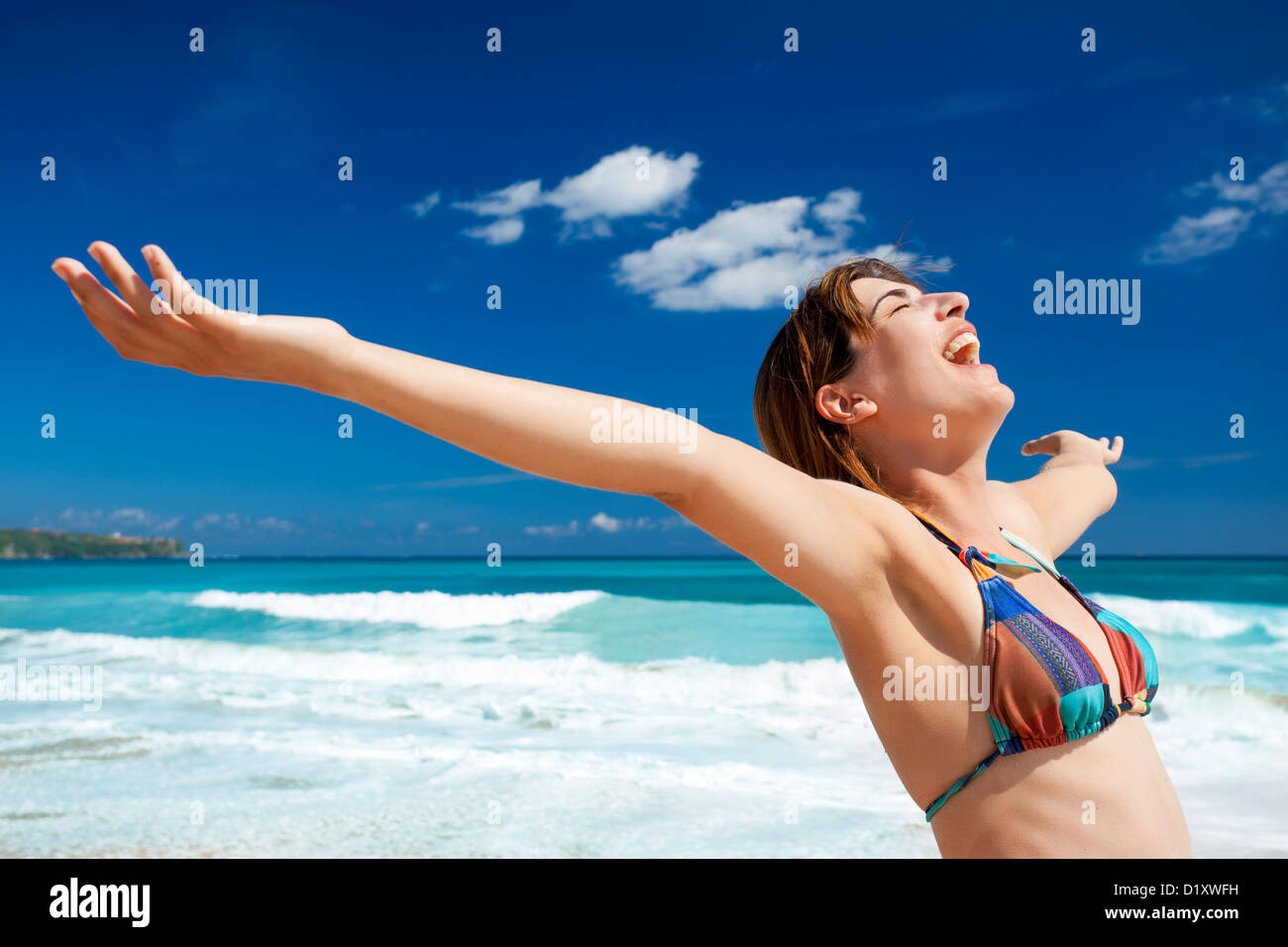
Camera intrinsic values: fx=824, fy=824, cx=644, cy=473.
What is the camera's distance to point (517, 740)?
26.9ft

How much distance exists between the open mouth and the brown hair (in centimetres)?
17

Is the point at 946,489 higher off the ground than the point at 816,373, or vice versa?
the point at 816,373

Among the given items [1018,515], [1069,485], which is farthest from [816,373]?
[1069,485]

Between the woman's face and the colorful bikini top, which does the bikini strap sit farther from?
the woman's face

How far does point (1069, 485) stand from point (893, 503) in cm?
130

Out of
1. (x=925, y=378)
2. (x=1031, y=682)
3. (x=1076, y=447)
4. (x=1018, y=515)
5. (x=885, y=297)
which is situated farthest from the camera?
(x=1076, y=447)

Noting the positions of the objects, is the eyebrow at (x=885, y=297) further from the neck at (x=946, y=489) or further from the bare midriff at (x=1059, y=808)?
the bare midriff at (x=1059, y=808)

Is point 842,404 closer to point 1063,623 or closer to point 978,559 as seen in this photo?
point 978,559

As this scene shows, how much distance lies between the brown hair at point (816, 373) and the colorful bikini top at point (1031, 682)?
37 centimetres

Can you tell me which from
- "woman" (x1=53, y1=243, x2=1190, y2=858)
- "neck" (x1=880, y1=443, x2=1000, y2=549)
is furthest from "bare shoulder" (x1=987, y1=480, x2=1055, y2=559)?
"neck" (x1=880, y1=443, x2=1000, y2=549)

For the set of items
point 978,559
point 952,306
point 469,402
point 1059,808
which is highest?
point 952,306

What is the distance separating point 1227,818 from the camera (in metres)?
6.11

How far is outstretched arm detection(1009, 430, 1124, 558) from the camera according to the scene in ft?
7.62

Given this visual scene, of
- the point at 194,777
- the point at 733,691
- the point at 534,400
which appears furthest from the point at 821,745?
the point at 534,400
